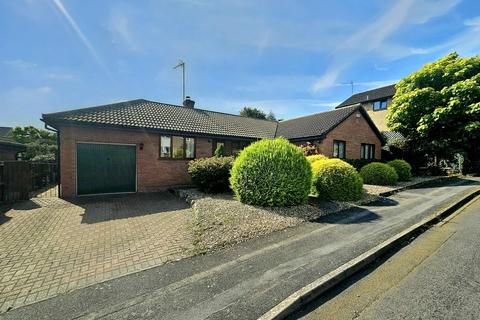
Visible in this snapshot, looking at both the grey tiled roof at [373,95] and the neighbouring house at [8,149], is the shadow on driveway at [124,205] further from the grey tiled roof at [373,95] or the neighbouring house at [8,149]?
the grey tiled roof at [373,95]

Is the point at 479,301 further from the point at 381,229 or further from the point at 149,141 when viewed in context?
the point at 149,141

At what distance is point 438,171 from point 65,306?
75.1 feet

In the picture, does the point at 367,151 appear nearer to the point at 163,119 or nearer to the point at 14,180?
the point at 163,119

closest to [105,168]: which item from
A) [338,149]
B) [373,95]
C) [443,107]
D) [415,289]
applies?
[415,289]

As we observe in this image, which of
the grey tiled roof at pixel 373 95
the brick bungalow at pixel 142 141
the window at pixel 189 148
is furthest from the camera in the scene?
the grey tiled roof at pixel 373 95

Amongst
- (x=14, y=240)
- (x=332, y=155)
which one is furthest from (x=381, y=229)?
(x=332, y=155)

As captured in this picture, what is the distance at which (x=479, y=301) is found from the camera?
3.04 meters

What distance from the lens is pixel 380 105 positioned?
33.2 metres

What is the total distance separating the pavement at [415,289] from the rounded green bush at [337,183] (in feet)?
13.5

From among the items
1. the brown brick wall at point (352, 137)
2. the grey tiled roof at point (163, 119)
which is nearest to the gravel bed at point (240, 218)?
the grey tiled roof at point (163, 119)

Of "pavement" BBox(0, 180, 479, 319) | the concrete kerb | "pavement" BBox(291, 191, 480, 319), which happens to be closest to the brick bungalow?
"pavement" BBox(0, 180, 479, 319)

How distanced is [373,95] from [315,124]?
22447mm

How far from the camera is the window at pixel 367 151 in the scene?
63.8ft

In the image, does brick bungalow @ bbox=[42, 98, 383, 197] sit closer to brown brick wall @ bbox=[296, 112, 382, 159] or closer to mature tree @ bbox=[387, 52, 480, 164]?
brown brick wall @ bbox=[296, 112, 382, 159]
